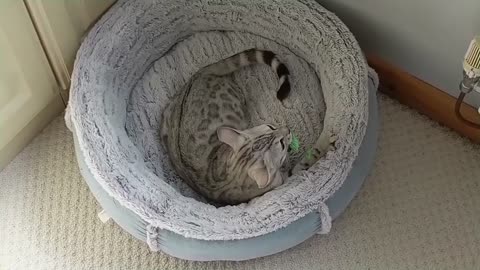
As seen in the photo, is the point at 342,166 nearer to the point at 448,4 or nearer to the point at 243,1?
the point at 448,4

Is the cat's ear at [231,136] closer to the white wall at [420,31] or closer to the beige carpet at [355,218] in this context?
the beige carpet at [355,218]

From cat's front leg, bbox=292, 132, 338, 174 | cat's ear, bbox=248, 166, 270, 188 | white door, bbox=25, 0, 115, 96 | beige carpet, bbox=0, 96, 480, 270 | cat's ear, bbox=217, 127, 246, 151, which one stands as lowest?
beige carpet, bbox=0, 96, 480, 270

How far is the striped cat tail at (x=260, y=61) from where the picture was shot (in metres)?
1.90

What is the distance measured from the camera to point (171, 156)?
1.77 metres

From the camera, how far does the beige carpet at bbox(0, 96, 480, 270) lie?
5.60 feet

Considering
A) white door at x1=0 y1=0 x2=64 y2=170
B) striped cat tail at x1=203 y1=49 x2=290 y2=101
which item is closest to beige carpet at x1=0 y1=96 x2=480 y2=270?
white door at x1=0 y1=0 x2=64 y2=170

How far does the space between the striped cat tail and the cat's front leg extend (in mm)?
247

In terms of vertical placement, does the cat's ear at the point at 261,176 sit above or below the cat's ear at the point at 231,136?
below

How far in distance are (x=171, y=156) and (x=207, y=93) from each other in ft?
0.66

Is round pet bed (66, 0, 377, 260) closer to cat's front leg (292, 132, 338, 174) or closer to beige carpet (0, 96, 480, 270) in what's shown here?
cat's front leg (292, 132, 338, 174)

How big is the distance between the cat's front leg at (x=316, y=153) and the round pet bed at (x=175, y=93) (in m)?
0.02

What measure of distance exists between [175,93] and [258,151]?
1.53 ft

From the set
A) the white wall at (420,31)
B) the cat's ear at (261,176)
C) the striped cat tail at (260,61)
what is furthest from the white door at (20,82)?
the white wall at (420,31)

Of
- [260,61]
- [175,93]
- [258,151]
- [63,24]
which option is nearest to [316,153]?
[258,151]
